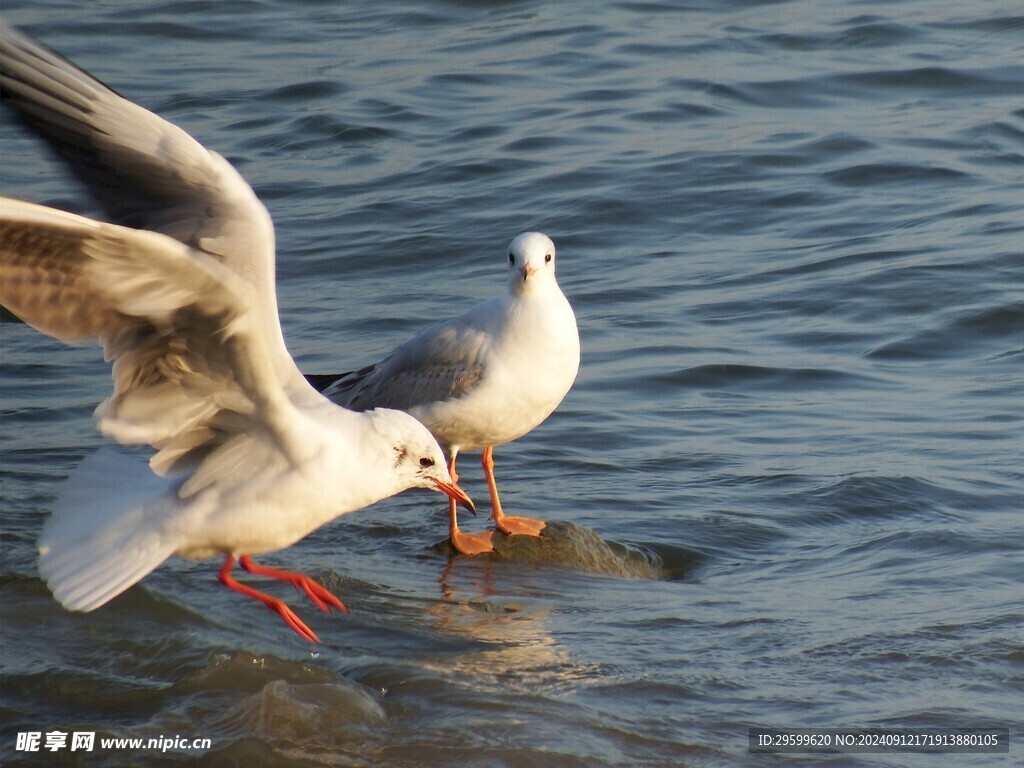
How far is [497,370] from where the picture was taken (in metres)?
6.42

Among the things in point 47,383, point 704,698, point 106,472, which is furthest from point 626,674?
point 47,383

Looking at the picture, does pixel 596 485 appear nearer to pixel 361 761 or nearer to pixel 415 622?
pixel 415 622

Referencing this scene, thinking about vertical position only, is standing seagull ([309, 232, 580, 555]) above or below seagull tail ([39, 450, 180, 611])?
below

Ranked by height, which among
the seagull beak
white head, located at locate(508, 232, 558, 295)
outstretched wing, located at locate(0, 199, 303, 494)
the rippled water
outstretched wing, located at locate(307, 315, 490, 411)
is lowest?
the rippled water

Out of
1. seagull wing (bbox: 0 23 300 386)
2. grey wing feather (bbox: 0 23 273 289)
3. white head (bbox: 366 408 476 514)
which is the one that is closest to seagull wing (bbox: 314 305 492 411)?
white head (bbox: 366 408 476 514)

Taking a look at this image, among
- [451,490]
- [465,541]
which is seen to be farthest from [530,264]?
[451,490]

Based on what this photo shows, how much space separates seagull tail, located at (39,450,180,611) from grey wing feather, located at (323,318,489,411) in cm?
150

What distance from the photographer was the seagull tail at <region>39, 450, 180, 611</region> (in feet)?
15.8

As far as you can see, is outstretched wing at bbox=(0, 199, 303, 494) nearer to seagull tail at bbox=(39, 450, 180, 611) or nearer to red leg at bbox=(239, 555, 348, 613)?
seagull tail at bbox=(39, 450, 180, 611)

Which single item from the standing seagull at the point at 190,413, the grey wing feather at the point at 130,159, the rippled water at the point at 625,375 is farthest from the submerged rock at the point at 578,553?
the grey wing feather at the point at 130,159

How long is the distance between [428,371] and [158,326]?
7.42 feet

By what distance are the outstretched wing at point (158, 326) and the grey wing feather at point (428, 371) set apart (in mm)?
1628

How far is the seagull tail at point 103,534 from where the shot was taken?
4828mm

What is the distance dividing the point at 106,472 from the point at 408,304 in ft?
14.5
